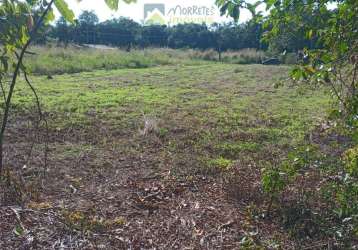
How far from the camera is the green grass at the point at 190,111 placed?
4.29m

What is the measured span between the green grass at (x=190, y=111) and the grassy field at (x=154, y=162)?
0.7 inches

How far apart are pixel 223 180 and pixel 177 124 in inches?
82.7

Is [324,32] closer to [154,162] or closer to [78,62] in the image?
[154,162]

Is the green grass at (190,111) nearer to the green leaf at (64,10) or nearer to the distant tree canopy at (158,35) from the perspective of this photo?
the green leaf at (64,10)

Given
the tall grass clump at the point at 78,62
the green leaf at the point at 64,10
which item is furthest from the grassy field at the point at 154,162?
the tall grass clump at the point at 78,62

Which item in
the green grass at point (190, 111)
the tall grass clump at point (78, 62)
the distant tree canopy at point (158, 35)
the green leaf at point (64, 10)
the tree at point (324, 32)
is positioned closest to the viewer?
the green leaf at point (64, 10)

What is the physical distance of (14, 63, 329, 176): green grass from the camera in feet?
14.1

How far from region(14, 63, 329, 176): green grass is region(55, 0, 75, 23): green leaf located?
1.50 metres

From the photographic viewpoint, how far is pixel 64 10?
3.15 ft

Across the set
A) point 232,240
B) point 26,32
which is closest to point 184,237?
point 232,240

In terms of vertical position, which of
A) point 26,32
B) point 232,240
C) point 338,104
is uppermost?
point 26,32

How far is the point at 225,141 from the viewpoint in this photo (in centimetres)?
456

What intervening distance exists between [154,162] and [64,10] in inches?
112

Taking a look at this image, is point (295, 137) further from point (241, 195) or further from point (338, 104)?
point (338, 104)
